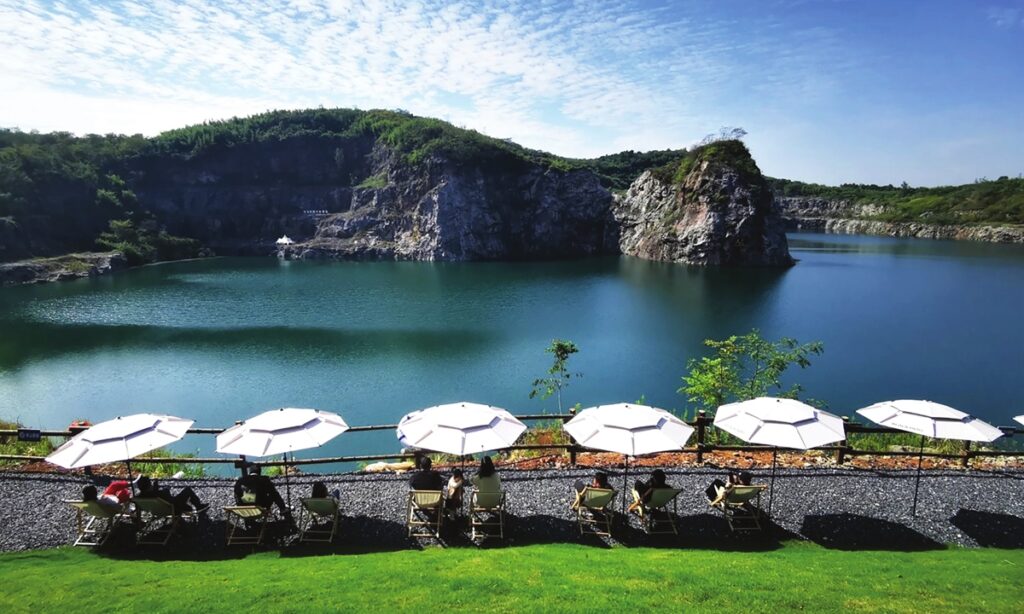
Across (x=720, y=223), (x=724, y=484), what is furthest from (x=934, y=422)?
(x=720, y=223)

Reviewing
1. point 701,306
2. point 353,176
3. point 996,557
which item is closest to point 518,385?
point 996,557

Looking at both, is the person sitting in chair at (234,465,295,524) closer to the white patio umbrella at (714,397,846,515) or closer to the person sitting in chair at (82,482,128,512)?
the person sitting in chair at (82,482,128,512)

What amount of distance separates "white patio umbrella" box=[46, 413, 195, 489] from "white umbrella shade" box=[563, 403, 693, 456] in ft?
27.6

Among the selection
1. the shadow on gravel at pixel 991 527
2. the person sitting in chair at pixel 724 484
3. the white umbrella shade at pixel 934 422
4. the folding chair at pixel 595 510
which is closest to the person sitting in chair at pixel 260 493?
the folding chair at pixel 595 510

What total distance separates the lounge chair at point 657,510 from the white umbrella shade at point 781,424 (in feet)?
5.97

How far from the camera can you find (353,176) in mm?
129500

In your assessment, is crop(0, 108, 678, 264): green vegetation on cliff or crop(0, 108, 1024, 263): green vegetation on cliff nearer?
crop(0, 108, 678, 264): green vegetation on cliff

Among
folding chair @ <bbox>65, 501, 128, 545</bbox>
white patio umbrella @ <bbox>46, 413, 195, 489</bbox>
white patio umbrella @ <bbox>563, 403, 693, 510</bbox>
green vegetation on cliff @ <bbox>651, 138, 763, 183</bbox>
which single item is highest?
green vegetation on cliff @ <bbox>651, 138, 763, 183</bbox>

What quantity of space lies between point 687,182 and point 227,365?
85051 millimetres

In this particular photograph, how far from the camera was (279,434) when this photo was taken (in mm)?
10938

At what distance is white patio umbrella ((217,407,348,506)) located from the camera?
10.6m

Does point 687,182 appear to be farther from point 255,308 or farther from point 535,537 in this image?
point 535,537

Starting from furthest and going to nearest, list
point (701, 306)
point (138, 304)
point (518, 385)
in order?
point (138, 304) → point (701, 306) → point (518, 385)

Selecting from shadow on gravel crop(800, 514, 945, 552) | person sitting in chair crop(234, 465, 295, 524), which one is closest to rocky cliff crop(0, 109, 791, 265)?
shadow on gravel crop(800, 514, 945, 552)
